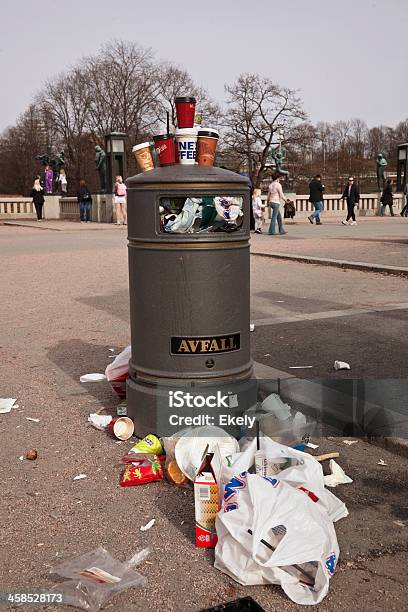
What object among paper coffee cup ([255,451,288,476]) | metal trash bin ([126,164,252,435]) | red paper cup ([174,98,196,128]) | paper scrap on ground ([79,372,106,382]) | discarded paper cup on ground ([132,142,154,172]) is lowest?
paper scrap on ground ([79,372,106,382])

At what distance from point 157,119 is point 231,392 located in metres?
56.0

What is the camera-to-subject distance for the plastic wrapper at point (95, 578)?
264 centimetres

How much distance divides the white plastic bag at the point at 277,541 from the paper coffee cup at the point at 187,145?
194 cm

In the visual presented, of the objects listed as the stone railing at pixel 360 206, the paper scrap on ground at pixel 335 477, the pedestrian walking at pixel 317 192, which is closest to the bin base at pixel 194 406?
the paper scrap on ground at pixel 335 477

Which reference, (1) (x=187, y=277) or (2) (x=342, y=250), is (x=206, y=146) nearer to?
(1) (x=187, y=277)

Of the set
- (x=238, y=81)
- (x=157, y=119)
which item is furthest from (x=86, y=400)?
(x=157, y=119)

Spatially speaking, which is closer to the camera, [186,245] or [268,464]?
[268,464]

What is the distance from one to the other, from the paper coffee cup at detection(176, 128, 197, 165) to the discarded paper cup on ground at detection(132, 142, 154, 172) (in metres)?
0.23

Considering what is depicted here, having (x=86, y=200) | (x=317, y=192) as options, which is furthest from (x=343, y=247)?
(x=86, y=200)

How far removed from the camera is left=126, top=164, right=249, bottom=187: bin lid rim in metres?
Result: 3.88

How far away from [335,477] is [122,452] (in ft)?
3.86

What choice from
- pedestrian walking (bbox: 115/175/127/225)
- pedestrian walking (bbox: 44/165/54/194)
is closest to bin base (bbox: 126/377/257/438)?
pedestrian walking (bbox: 115/175/127/225)

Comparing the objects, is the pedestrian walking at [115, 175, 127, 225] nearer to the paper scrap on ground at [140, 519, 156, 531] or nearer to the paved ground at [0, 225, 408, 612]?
the paved ground at [0, 225, 408, 612]

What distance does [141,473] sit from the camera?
364 centimetres
